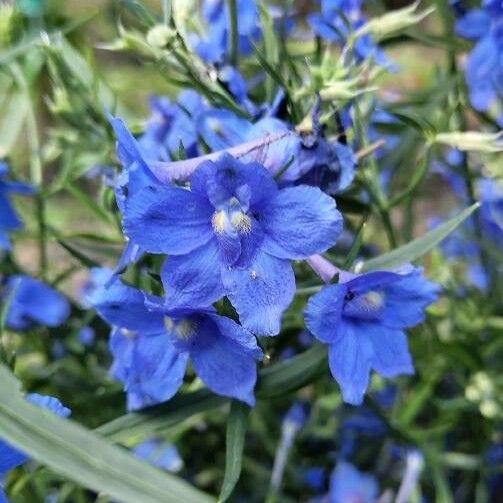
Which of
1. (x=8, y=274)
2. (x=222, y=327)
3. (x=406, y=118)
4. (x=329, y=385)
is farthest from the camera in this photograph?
(x=329, y=385)

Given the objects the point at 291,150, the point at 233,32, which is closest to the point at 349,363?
the point at 291,150

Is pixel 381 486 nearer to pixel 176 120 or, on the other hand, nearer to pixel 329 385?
pixel 329 385

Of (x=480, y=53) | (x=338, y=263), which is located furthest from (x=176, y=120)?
(x=480, y=53)

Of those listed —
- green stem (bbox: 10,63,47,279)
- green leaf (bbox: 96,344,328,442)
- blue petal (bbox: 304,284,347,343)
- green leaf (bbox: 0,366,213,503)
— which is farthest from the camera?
green stem (bbox: 10,63,47,279)

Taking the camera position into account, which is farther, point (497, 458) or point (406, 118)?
point (497, 458)

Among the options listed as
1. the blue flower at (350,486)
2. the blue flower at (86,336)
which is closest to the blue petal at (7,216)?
the blue flower at (86,336)

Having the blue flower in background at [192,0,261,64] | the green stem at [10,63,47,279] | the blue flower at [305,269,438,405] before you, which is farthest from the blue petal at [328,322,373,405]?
the green stem at [10,63,47,279]

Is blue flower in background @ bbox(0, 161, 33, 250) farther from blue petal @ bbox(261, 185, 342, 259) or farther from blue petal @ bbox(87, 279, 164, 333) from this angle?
blue petal @ bbox(261, 185, 342, 259)
